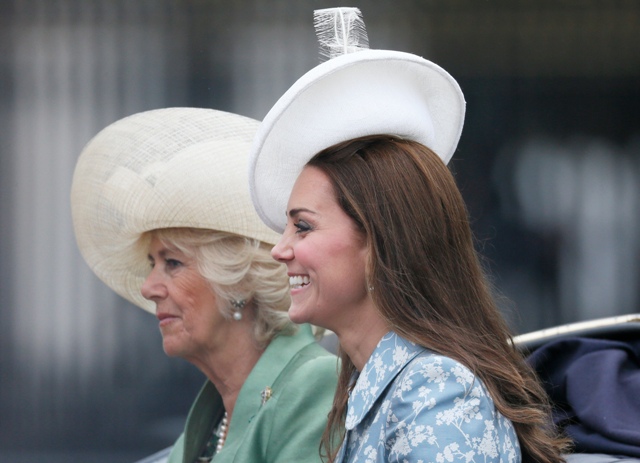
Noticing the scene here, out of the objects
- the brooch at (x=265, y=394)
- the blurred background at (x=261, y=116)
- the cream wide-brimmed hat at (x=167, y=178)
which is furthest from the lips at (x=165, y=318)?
the blurred background at (x=261, y=116)

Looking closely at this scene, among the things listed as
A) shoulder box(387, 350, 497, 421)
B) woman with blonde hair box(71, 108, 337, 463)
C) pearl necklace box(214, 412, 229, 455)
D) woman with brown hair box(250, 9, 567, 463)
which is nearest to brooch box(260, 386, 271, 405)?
woman with blonde hair box(71, 108, 337, 463)

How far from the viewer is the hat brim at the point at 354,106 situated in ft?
6.31

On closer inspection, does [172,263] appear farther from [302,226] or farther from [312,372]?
[302,226]

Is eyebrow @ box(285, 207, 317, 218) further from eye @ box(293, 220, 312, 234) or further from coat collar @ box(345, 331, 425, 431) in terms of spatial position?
coat collar @ box(345, 331, 425, 431)

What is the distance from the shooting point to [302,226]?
1.96 m

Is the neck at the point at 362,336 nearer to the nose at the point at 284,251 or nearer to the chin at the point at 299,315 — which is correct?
the chin at the point at 299,315

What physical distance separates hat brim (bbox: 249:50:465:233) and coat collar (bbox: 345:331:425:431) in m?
0.41

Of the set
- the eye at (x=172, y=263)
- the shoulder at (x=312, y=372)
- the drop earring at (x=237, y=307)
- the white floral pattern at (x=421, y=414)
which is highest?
the white floral pattern at (x=421, y=414)

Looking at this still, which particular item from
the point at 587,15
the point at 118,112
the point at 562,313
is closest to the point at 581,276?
the point at 562,313

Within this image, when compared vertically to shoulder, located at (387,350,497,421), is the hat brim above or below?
above

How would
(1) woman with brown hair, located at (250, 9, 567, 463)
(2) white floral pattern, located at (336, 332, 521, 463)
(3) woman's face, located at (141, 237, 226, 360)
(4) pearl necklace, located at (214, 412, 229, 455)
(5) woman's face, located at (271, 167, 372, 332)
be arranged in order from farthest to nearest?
1. (4) pearl necklace, located at (214, 412, 229, 455)
2. (3) woman's face, located at (141, 237, 226, 360)
3. (5) woman's face, located at (271, 167, 372, 332)
4. (1) woman with brown hair, located at (250, 9, 567, 463)
5. (2) white floral pattern, located at (336, 332, 521, 463)

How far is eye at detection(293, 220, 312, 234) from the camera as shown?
6.38 ft

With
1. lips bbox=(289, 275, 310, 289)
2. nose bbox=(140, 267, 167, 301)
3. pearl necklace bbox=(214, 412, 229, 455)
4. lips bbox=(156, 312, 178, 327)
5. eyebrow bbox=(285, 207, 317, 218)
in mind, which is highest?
eyebrow bbox=(285, 207, 317, 218)

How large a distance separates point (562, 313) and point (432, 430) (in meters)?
3.45
